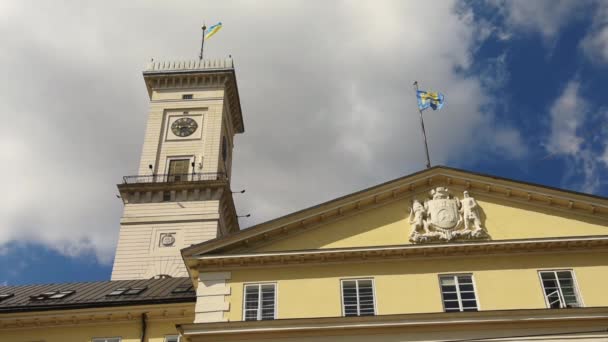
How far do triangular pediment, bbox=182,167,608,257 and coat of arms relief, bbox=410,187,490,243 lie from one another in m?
0.04

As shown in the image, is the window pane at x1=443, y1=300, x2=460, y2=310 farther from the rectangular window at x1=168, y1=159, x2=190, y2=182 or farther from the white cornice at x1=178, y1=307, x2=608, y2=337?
the rectangular window at x1=168, y1=159, x2=190, y2=182

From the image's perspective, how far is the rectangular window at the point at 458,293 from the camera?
25428 mm

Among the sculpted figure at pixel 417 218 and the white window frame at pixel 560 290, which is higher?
the sculpted figure at pixel 417 218

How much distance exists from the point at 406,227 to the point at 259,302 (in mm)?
6978

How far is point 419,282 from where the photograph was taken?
26234mm

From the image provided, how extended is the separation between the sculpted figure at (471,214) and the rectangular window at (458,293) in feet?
6.95

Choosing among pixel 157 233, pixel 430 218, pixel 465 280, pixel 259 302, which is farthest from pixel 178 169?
pixel 465 280

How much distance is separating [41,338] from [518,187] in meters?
22.2

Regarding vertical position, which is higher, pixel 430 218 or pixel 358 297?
pixel 430 218

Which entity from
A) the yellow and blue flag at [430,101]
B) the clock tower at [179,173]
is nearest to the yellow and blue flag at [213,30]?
the clock tower at [179,173]

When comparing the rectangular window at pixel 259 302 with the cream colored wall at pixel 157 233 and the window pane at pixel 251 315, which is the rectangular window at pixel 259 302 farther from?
the cream colored wall at pixel 157 233

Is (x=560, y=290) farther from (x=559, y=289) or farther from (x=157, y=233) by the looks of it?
(x=157, y=233)

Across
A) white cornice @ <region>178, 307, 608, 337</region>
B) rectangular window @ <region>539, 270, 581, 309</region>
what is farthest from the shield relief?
white cornice @ <region>178, 307, 608, 337</region>

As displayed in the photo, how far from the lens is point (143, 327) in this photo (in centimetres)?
2905
